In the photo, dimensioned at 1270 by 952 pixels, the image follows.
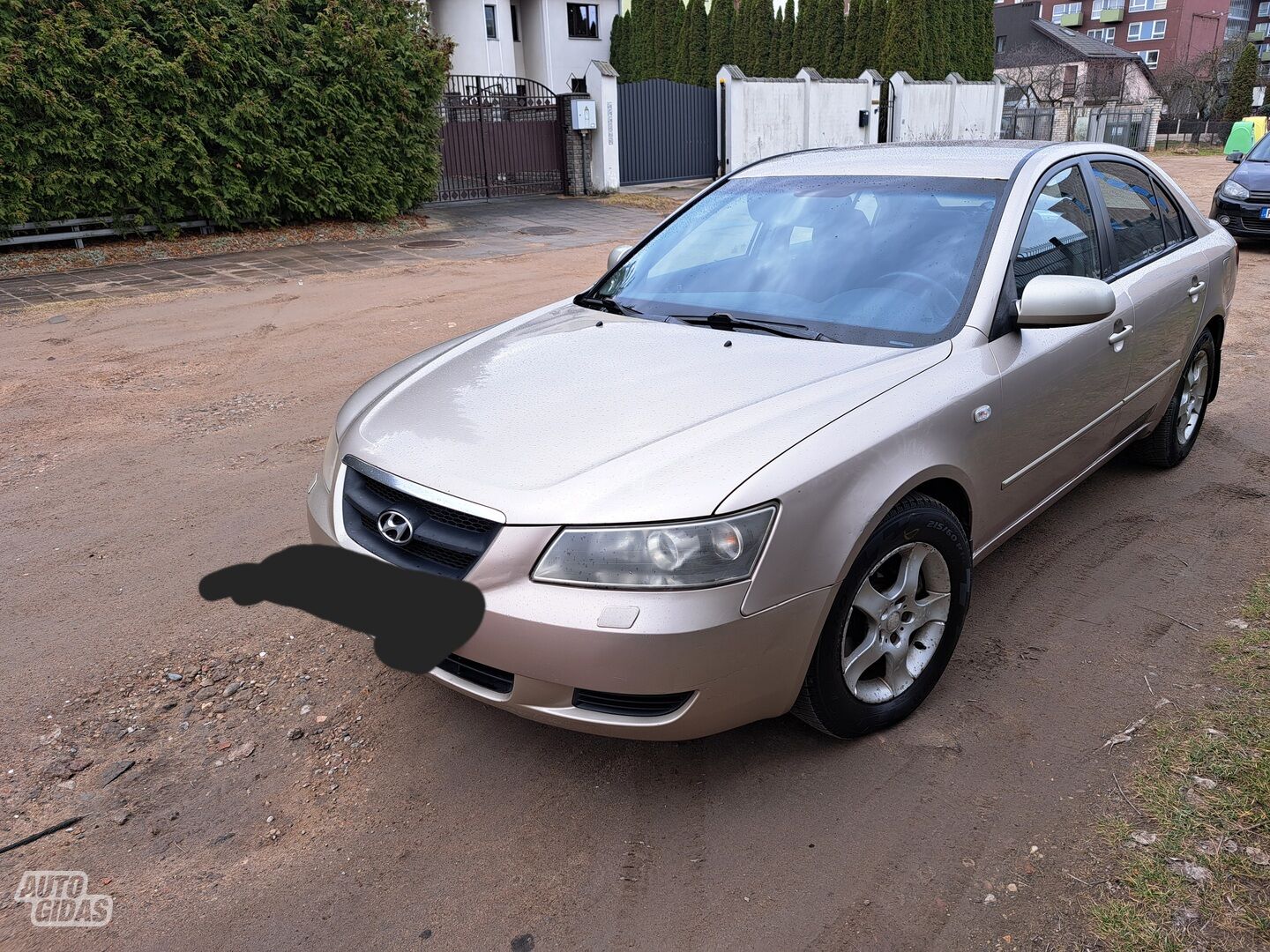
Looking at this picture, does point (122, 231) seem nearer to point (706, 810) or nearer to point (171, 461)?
point (171, 461)

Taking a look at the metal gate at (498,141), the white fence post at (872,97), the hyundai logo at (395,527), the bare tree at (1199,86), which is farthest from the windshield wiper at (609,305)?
the bare tree at (1199,86)

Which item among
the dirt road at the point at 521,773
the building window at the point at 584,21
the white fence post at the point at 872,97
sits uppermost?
the building window at the point at 584,21

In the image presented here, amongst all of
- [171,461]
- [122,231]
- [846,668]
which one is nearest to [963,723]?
[846,668]

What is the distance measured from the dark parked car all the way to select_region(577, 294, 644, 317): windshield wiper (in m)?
10.8

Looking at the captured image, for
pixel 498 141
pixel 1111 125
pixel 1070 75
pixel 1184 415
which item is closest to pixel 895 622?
pixel 1184 415

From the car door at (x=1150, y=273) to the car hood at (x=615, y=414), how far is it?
154 centimetres

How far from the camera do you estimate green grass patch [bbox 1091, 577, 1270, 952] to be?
7.29 feet

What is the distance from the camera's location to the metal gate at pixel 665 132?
67.9ft

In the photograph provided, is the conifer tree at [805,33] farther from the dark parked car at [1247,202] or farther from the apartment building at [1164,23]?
the apartment building at [1164,23]

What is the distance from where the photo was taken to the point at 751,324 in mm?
3381

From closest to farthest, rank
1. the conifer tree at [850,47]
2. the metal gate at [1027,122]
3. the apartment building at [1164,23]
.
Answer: the conifer tree at [850,47], the metal gate at [1027,122], the apartment building at [1164,23]

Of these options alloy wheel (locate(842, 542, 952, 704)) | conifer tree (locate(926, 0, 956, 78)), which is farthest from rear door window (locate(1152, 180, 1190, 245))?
conifer tree (locate(926, 0, 956, 78))

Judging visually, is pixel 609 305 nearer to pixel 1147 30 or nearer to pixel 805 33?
pixel 805 33

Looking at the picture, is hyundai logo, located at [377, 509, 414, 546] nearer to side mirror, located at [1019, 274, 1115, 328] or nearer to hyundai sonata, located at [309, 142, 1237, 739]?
hyundai sonata, located at [309, 142, 1237, 739]
